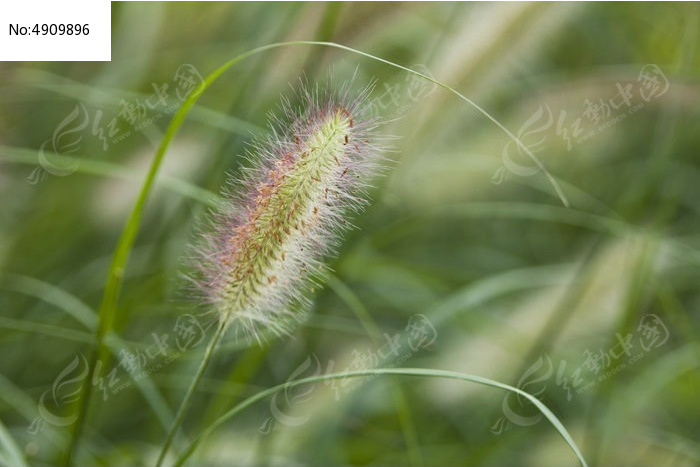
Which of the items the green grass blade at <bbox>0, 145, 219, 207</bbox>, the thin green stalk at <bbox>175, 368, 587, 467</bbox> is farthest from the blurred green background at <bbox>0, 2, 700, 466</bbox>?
the thin green stalk at <bbox>175, 368, 587, 467</bbox>

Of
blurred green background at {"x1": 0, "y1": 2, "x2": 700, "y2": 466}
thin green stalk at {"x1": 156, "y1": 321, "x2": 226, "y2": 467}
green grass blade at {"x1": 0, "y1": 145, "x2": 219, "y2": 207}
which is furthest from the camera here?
blurred green background at {"x1": 0, "y1": 2, "x2": 700, "y2": 466}

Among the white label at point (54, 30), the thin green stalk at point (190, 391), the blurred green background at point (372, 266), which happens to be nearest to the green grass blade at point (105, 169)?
the blurred green background at point (372, 266)

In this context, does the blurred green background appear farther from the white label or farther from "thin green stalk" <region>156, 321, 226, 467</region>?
"thin green stalk" <region>156, 321, 226, 467</region>

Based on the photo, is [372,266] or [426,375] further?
[372,266]

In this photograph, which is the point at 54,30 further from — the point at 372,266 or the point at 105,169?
the point at 372,266

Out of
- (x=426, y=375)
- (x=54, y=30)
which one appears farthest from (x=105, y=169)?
(x=426, y=375)
